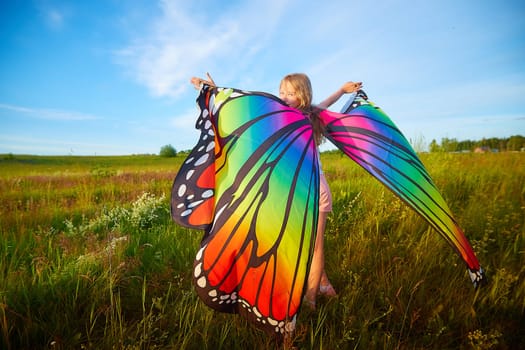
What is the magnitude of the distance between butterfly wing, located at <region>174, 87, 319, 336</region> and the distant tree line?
19.4 feet

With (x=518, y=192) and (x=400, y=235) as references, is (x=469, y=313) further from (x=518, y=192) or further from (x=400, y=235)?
(x=518, y=192)

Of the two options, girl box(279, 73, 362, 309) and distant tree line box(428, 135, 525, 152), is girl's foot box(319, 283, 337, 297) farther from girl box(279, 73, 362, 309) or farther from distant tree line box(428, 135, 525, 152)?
distant tree line box(428, 135, 525, 152)

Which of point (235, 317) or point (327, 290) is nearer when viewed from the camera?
point (235, 317)

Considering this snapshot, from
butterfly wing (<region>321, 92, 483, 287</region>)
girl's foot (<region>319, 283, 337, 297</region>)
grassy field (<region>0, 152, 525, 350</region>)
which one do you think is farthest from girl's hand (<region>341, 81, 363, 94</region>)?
girl's foot (<region>319, 283, 337, 297</region>)

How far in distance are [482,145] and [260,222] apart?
10710mm

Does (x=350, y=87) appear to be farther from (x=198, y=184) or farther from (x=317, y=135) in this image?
(x=198, y=184)

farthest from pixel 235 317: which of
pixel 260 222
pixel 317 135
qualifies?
pixel 317 135

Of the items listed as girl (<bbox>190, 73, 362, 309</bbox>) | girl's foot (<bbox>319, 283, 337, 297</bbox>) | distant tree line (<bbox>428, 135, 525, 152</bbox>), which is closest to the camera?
girl (<bbox>190, 73, 362, 309</bbox>)

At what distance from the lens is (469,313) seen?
Answer: 7.29ft

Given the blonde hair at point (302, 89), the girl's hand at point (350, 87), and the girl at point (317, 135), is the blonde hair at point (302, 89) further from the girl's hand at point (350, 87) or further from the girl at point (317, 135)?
the girl's hand at point (350, 87)

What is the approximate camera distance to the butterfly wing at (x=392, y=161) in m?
1.88

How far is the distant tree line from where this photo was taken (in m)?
6.33

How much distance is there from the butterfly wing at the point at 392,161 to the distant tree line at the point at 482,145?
491 centimetres

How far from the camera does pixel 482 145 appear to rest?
29.3 feet
